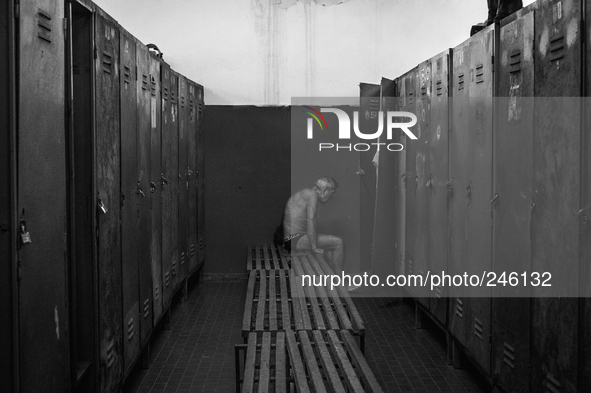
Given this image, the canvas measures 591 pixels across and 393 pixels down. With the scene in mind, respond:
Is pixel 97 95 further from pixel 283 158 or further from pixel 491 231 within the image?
pixel 283 158

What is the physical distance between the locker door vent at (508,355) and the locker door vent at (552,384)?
0.41 m

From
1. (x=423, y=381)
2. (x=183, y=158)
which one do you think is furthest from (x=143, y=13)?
(x=423, y=381)

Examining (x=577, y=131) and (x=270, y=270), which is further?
(x=270, y=270)

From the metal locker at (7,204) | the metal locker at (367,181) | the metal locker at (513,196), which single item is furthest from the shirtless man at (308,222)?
the metal locker at (7,204)

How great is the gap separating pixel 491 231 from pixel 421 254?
166 cm

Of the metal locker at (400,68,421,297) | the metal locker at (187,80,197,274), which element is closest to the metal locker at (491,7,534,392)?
the metal locker at (400,68,421,297)

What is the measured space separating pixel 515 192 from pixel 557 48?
834mm

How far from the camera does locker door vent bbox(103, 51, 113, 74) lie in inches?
127

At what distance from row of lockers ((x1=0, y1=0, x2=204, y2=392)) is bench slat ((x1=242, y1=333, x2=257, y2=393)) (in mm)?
731

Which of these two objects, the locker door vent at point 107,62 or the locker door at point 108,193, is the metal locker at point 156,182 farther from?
the locker door vent at point 107,62

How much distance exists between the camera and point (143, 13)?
725cm

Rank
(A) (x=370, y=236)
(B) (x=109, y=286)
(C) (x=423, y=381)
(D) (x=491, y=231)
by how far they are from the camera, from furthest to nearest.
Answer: (A) (x=370, y=236), (C) (x=423, y=381), (D) (x=491, y=231), (B) (x=109, y=286)

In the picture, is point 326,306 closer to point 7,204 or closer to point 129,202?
point 129,202

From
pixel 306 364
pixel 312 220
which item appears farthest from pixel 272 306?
pixel 312 220
